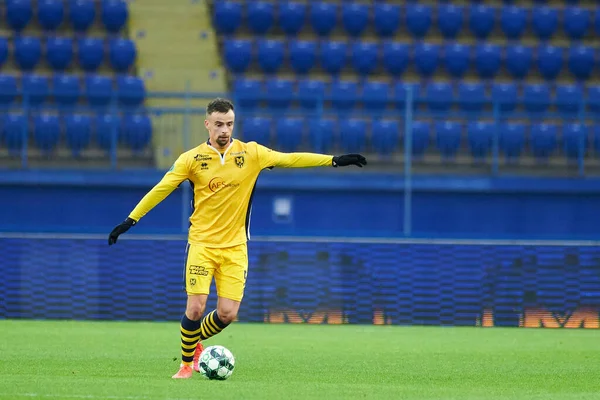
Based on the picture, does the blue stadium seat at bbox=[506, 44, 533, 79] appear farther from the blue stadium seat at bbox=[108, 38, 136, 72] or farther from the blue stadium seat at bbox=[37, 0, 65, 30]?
the blue stadium seat at bbox=[37, 0, 65, 30]

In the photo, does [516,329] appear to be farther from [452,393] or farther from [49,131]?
[49,131]

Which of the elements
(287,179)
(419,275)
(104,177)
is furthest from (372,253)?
(104,177)

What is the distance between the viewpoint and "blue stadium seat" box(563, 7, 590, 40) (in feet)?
72.0

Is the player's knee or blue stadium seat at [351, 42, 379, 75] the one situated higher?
blue stadium seat at [351, 42, 379, 75]

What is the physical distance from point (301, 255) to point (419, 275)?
148 cm

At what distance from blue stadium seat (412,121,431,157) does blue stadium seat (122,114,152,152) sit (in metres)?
4.14

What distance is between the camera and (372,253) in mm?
14906

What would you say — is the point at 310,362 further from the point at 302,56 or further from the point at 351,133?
the point at 302,56

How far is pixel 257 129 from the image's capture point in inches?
711

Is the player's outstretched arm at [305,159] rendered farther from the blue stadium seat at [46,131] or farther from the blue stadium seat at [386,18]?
the blue stadium seat at [386,18]

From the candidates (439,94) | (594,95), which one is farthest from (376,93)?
(594,95)

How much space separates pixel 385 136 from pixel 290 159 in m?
10.0

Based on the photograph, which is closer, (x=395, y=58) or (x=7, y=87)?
(x=7, y=87)

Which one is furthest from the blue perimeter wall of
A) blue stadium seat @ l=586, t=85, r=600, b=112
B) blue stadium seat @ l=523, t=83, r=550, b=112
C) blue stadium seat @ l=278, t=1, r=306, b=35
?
blue stadium seat @ l=278, t=1, r=306, b=35
